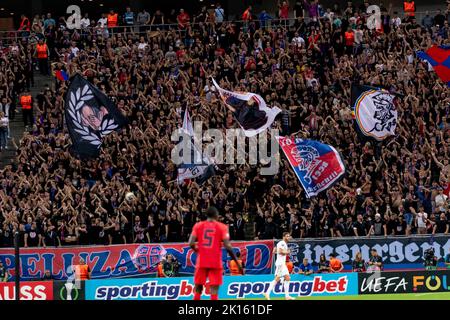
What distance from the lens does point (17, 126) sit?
134 ft

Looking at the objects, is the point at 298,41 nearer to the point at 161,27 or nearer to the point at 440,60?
the point at 161,27

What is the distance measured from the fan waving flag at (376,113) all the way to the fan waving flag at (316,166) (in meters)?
2.69

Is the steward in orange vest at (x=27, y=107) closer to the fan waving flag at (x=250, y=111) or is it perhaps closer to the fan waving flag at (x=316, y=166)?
the fan waving flag at (x=250, y=111)

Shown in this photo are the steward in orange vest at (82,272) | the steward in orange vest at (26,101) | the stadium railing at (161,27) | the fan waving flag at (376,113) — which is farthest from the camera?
the stadium railing at (161,27)

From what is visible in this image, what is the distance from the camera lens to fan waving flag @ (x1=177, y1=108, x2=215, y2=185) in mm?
32781

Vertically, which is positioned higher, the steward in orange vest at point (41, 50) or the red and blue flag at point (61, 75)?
the steward in orange vest at point (41, 50)

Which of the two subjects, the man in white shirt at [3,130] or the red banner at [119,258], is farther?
the man in white shirt at [3,130]

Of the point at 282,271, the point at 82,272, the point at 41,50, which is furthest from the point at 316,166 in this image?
the point at 41,50

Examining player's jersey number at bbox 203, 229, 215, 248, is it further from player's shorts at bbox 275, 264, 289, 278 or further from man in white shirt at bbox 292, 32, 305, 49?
man in white shirt at bbox 292, 32, 305, 49

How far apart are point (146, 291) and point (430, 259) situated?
26.3ft

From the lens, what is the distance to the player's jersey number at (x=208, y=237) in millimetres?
16797

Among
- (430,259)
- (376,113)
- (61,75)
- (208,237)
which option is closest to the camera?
(208,237)

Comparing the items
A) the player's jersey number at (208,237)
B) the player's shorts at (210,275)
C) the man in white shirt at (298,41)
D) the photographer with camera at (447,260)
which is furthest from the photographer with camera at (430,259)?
the player's jersey number at (208,237)

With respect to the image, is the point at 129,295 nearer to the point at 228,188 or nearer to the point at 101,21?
the point at 228,188
